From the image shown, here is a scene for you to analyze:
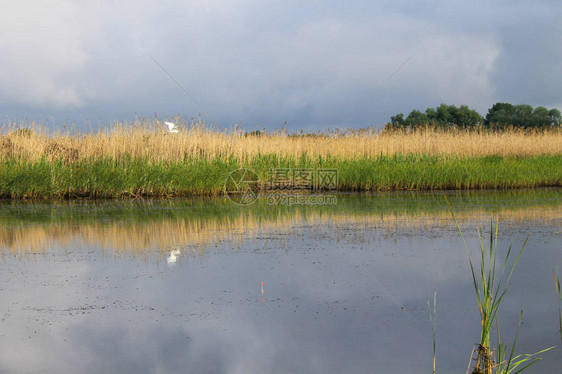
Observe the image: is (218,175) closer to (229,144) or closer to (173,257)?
(229,144)

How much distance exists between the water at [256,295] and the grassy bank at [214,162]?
4.77 meters

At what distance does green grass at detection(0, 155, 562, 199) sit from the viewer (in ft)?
43.1

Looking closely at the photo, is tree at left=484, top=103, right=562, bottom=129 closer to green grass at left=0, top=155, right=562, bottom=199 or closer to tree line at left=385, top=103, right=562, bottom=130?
tree line at left=385, top=103, right=562, bottom=130

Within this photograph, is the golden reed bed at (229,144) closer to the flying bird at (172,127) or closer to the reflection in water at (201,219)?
the flying bird at (172,127)

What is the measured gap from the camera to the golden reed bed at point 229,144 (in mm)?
14719

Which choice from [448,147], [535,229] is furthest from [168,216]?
A: [448,147]

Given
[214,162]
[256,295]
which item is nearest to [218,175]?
[214,162]

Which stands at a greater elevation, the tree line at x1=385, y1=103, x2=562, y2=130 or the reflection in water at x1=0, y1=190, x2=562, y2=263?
the tree line at x1=385, y1=103, x2=562, y2=130

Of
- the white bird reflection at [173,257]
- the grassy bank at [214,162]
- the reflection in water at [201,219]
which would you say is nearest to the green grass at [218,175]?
the grassy bank at [214,162]

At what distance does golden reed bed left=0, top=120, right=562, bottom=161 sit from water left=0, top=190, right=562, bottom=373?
6411mm

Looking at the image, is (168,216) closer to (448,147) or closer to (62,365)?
(62,365)

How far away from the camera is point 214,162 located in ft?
48.4

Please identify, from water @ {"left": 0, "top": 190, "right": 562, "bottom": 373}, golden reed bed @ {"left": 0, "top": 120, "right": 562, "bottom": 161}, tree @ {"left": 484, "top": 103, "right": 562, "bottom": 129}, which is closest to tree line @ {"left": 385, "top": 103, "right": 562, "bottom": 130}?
tree @ {"left": 484, "top": 103, "right": 562, "bottom": 129}

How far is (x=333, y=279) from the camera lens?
4.90m
